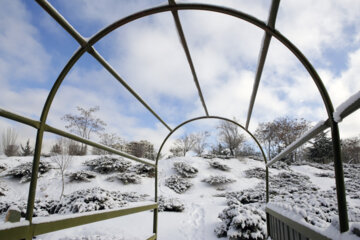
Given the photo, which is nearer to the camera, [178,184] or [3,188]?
[3,188]

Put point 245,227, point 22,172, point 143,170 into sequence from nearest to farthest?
point 245,227, point 22,172, point 143,170

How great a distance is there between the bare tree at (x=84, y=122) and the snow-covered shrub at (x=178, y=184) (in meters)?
6.72

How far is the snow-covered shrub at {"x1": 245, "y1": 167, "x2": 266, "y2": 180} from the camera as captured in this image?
12977 millimetres

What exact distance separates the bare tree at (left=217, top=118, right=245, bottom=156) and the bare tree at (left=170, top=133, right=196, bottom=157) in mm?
3510

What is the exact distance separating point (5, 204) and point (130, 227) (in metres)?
3.95

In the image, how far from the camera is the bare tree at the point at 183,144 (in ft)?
72.2

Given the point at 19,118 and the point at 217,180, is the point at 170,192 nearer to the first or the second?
the point at 217,180

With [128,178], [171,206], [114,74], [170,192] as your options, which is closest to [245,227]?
[171,206]

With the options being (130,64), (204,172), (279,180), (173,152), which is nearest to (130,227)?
(130,64)

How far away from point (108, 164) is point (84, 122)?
4239 millimetres

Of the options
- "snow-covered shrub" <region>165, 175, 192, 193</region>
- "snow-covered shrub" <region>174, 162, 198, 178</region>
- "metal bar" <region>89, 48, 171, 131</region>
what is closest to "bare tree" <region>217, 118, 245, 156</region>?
"snow-covered shrub" <region>174, 162, 198, 178</region>

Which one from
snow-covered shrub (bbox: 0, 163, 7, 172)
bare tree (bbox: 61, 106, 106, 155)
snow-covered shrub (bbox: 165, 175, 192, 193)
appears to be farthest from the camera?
bare tree (bbox: 61, 106, 106, 155)

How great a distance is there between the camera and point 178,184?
11.6 metres

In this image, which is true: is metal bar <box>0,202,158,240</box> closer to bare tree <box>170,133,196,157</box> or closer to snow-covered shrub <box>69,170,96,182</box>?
snow-covered shrub <box>69,170,96,182</box>
